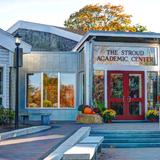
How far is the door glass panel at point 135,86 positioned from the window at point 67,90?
3352 mm

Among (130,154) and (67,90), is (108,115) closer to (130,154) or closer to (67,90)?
(67,90)

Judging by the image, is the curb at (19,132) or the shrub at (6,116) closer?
the curb at (19,132)

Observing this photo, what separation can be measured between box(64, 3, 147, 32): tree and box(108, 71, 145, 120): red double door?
26.8 m

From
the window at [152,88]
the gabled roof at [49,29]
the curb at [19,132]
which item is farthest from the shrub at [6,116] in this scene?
the gabled roof at [49,29]

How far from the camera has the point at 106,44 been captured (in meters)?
21.9

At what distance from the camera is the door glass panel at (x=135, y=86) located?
72.1 ft

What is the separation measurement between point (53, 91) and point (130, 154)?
11024 millimetres

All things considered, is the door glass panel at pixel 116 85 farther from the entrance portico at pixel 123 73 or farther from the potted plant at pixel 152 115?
the potted plant at pixel 152 115

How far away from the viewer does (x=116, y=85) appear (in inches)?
859

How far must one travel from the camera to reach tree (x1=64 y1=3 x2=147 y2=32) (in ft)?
161

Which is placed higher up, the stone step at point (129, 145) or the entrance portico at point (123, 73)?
the entrance portico at point (123, 73)

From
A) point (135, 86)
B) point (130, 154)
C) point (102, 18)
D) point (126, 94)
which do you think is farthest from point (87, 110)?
point (102, 18)

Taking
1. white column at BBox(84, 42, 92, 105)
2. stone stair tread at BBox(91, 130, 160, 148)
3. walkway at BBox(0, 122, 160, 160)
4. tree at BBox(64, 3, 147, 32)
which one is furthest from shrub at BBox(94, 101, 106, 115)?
tree at BBox(64, 3, 147, 32)

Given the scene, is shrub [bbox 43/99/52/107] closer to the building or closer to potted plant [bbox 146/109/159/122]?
the building
